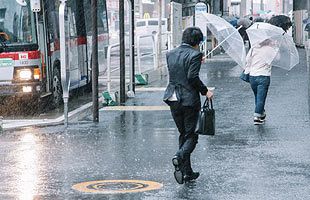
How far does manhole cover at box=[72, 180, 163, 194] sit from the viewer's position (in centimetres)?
861

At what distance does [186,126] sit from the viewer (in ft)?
29.3

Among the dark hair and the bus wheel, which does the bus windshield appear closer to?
the bus wheel

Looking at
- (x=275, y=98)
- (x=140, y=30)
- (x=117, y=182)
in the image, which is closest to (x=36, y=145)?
(x=117, y=182)

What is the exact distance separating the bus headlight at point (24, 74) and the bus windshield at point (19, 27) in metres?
0.52

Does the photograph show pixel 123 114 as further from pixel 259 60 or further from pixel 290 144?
pixel 290 144

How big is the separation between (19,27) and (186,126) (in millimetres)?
8021

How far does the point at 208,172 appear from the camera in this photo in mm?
9523

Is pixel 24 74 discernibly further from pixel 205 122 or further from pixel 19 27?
pixel 205 122

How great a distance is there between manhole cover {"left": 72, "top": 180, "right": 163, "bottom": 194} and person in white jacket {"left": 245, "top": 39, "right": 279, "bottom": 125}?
4918 millimetres

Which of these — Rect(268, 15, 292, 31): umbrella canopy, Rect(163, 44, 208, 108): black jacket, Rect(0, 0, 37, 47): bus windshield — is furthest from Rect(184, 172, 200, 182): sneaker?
Rect(0, 0, 37, 47): bus windshield

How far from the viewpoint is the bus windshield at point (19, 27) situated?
637 inches

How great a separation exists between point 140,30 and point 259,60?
3578 cm

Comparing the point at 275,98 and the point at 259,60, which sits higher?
the point at 259,60

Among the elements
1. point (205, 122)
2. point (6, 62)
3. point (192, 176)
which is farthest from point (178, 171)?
point (6, 62)
